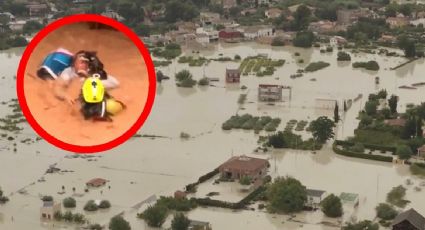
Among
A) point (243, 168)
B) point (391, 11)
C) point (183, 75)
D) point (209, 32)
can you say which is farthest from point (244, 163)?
point (391, 11)

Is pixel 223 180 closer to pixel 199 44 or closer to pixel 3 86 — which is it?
pixel 3 86

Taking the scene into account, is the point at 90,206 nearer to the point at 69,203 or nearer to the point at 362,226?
the point at 69,203

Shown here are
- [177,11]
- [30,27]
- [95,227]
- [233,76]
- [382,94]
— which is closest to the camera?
[95,227]

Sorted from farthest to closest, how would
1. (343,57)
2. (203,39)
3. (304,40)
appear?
1. (203,39)
2. (304,40)
3. (343,57)

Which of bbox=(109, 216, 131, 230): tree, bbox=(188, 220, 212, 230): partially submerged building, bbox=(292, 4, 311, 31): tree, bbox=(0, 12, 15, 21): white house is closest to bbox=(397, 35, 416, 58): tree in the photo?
bbox=(292, 4, 311, 31): tree

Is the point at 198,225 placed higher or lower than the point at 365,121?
lower

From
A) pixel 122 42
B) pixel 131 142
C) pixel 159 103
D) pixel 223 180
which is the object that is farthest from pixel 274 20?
pixel 122 42
